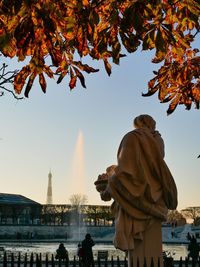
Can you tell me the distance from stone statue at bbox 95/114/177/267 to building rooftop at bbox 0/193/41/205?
84.6 meters

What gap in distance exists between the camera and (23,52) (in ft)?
12.3

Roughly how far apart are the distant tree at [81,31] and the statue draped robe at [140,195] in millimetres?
1411

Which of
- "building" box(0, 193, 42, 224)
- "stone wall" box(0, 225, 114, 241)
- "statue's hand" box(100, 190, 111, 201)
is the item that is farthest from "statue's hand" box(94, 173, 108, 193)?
"building" box(0, 193, 42, 224)

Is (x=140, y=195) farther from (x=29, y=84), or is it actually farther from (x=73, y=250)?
(x=73, y=250)

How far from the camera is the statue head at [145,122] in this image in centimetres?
638

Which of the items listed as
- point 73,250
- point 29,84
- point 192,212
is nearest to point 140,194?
point 29,84

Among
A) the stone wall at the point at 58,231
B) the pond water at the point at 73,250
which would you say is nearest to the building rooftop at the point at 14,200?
the stone wall at the point at 58,231

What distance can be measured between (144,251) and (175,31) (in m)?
2.79

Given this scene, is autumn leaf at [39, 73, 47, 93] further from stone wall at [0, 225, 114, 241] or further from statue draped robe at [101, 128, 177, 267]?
stone wall at [0, 225, 114, 241]

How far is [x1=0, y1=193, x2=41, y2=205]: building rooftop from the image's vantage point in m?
90.1

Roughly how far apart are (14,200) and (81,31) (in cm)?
9133

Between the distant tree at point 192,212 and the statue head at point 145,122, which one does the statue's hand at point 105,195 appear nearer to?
the statue head at point 145,122

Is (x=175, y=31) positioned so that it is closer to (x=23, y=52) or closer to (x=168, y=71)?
(x=168, y=71)

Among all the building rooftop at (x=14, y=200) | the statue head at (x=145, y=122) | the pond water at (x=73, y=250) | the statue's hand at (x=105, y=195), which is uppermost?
the building rooftop at (x=14, y=200)
